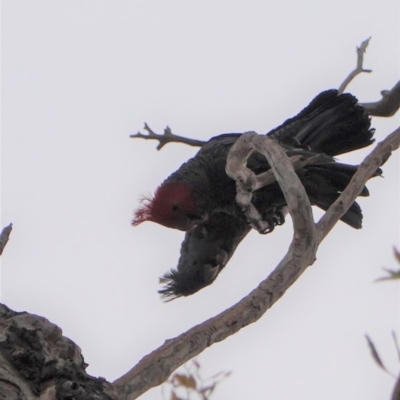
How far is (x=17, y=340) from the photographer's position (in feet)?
6.04

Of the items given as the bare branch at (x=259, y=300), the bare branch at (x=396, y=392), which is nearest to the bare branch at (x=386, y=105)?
the bare branch at (x=259, y=300)

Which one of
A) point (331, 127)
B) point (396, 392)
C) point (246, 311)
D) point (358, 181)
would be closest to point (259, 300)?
point (246, 311)

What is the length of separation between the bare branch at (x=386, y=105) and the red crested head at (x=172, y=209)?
1.28 meters

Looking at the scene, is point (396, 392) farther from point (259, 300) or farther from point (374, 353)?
point (259, 300)

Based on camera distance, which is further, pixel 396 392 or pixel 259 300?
pixel 259 300

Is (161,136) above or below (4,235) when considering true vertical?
above

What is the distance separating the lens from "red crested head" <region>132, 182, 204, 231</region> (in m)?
4.87

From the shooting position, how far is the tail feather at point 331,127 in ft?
15.7

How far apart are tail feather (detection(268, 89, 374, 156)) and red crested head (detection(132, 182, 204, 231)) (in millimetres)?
698

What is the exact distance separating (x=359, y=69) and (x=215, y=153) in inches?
45.4

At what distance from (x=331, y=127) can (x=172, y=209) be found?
1.14 m

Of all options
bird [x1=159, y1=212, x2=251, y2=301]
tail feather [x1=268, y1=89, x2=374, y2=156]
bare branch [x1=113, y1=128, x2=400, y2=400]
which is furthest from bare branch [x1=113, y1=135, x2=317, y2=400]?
bird [x1=159, y1=212, x2=251, y2=301]

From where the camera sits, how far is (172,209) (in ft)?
16.0

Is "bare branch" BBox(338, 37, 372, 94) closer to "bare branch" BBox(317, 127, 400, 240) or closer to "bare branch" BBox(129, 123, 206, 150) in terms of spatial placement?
"bare branch" BBox(129, 123, 206, 150)
